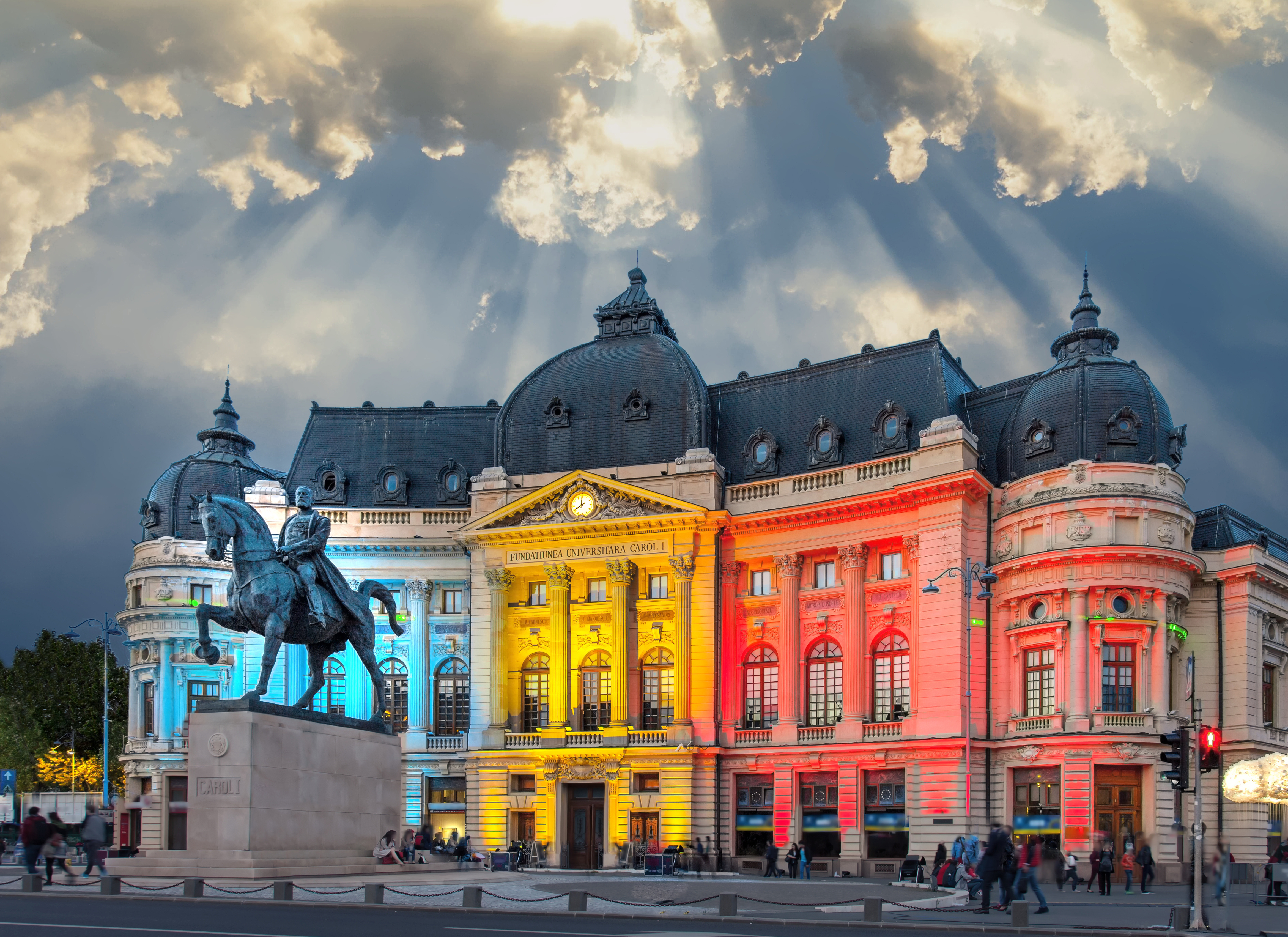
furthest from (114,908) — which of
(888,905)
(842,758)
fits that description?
(842,758)

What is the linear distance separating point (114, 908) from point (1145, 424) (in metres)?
46.0

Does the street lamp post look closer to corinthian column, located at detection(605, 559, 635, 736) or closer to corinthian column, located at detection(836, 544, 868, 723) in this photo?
corinthian column, located at detection(836, 544, 868, 723)

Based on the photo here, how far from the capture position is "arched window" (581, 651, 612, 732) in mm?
67938

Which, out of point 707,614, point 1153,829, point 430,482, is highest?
point 430,482

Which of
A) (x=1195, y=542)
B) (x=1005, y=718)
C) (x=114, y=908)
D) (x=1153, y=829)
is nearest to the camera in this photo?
(x=114, y=908)

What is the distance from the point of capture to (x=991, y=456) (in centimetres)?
6375

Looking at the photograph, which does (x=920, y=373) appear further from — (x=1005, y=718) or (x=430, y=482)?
(x=430, y=482)

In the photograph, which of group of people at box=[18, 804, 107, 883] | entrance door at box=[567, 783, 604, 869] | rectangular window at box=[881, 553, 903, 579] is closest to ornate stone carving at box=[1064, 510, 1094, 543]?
rectangular window at box=[881, 553, 903, 579]

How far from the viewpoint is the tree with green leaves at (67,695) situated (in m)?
100

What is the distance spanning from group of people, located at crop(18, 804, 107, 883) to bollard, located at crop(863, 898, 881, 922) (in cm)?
1789

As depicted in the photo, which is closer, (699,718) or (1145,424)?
(1145,424)

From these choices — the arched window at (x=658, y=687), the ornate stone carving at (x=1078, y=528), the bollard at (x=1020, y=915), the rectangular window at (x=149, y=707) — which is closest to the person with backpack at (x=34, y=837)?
the bollard at (x=1020, y=915)

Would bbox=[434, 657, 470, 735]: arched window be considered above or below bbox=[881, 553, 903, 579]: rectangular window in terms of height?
below

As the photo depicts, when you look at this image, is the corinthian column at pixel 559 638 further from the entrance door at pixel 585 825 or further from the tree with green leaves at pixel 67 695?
the tree with green leaves at pixel 67 695
